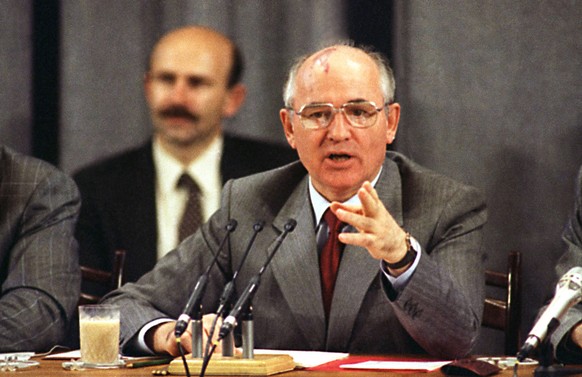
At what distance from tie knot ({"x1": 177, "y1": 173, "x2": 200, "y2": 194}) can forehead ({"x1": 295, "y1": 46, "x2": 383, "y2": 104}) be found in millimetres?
1440

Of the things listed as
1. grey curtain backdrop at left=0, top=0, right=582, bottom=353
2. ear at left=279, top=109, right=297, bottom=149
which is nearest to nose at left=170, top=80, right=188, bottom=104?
grey curtain backdrop at left=0, top=0, right=582, bottom=353

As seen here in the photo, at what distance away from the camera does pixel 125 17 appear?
4664 millimetres

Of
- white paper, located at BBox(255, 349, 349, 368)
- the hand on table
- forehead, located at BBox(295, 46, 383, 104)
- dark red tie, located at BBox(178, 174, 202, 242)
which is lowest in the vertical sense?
white paper, located at BBox(255, 349, 349, 368)

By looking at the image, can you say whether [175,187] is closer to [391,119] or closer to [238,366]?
[391,119]

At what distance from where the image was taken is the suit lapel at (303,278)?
3.13m

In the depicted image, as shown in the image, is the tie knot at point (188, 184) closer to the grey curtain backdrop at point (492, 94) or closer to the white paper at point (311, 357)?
the grey curtain backdrop at point (492, 94)

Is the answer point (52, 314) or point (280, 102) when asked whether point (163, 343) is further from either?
point (280, 102)

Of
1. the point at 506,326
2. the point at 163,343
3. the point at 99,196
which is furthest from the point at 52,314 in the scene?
the point at 506,326

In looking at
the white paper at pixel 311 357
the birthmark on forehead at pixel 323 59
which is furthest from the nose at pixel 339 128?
the white paper at pixel 311 357

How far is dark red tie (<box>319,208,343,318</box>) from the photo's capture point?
317 cm

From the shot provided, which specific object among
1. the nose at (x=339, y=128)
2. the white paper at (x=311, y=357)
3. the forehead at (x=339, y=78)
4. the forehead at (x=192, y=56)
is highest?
the forehead at (x=192, y=56)

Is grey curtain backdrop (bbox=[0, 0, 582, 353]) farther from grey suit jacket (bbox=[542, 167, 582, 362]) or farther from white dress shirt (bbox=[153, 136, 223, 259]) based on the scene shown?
grey suit jacket (bbox=[542, 167, 582, 362])

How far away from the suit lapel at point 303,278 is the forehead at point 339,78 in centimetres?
39

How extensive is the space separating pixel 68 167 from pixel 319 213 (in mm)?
1769
